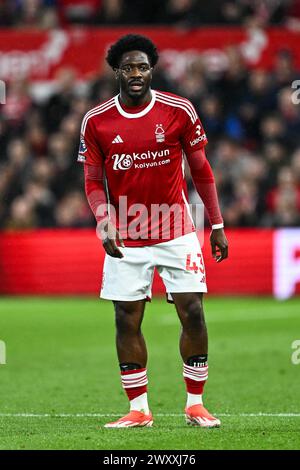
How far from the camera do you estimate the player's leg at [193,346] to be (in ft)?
26.5

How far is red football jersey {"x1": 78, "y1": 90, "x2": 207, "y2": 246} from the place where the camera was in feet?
26.6

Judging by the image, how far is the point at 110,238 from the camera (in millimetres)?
7945

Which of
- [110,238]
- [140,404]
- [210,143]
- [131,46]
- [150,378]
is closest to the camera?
[110,238]

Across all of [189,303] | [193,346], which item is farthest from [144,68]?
[193,346]

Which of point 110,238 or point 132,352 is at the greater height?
point 110,238

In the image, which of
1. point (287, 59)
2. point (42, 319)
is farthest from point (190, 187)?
point (42, 319)

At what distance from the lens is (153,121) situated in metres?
8.11

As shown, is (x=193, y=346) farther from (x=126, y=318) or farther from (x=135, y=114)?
(x=135, y=114)

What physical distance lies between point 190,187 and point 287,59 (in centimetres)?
264

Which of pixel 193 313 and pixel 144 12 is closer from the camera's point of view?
pixel 193 313

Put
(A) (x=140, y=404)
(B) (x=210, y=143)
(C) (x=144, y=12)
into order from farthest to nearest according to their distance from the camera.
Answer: (C) (x=144, y=12) < (B) (x=210, y=143) < (A) (x=140, y=404)

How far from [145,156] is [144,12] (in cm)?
1434

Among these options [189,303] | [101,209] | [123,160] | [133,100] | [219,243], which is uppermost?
[133,100]
